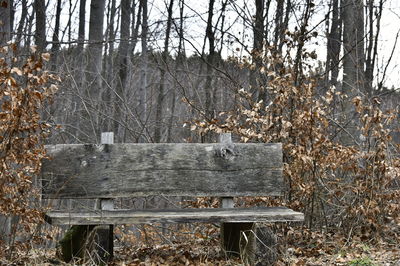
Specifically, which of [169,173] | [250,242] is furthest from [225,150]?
[250,242]

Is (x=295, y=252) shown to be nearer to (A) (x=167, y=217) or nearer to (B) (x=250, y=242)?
(B) (x=250, y=242)

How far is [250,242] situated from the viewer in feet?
16.6

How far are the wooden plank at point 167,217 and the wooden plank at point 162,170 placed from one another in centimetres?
49

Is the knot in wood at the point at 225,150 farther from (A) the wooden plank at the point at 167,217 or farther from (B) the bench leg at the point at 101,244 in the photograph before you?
Answer: (B) the bench leg at the point at 101,244

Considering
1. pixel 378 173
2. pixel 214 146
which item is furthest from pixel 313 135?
pixel 214 146

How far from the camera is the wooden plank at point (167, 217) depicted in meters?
4.65

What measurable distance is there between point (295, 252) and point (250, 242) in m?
1.10

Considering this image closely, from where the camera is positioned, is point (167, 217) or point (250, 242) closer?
point (167, 217)

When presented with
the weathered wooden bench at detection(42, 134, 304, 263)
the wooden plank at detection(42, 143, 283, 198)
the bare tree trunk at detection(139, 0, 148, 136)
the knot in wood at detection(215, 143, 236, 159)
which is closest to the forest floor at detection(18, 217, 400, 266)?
the weathered wooden bench at detection(42, 134, 304, 263)

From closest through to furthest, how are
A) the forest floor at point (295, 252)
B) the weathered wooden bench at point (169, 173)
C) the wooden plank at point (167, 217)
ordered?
the wooden plank at point (167, 217)
the forest floor at point (295, 252)
the weathered wooden bench at point (169, 173)

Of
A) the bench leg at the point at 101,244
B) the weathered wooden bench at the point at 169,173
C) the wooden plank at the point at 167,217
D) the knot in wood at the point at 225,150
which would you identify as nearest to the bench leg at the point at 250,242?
the weathered wooden bench at the point at 169,173

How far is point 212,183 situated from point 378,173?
1.89 meters

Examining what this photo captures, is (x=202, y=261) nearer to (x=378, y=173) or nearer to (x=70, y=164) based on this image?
(x=70, y=164)

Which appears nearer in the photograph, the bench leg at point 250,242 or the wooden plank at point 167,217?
the wooden plank at point 167,217
